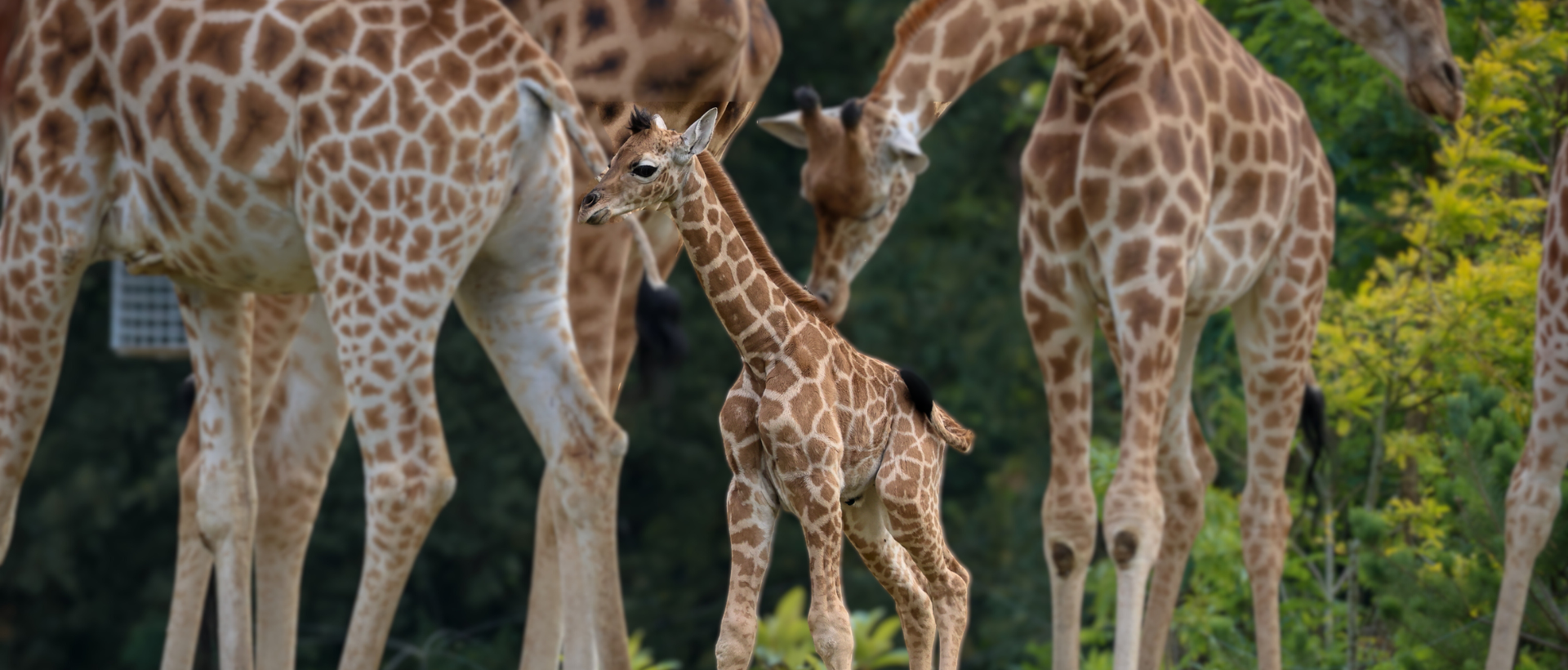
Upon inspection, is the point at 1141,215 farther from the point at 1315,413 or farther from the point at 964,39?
the point at 1315,413

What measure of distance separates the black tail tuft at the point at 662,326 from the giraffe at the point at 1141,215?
0.43 metres

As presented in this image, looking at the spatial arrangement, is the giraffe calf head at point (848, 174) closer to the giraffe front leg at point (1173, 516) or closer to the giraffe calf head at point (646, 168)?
the giraffe front leg at point (1173, 516)

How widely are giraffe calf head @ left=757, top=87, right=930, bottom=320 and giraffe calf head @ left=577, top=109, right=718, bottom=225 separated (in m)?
1.27

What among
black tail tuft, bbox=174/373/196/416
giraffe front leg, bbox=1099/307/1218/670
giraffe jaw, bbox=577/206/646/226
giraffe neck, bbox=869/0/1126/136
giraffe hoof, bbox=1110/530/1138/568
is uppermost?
giraffe jaw, bbox=577/206/646/226

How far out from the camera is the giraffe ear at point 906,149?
329 centimetres

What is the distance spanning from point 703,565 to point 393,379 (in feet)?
22.2

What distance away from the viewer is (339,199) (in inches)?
120

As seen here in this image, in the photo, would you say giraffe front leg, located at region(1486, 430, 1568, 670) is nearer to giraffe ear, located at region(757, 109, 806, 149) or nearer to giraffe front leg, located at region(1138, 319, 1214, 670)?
giraffe front leg, located at region(1138, 319, 1214, 670)

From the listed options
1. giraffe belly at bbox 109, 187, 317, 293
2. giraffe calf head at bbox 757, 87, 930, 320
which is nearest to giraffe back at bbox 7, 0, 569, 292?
giraffe belly at bbox 109, 187, 317, 293

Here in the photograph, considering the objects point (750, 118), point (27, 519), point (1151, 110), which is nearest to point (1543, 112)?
point (1151, 110)

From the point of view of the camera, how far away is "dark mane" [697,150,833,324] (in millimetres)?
2092

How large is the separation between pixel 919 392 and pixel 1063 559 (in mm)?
1321

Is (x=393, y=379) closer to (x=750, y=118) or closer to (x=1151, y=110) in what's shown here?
(x=1151, y=110)

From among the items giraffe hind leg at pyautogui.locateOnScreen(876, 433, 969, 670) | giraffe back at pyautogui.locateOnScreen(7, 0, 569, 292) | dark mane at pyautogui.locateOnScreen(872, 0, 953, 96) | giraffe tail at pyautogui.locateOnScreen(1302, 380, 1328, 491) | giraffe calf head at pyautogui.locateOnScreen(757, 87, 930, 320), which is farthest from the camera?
giraffe tail at pyautogui.locateOnScreen(1302, 380, 1328, 491)
